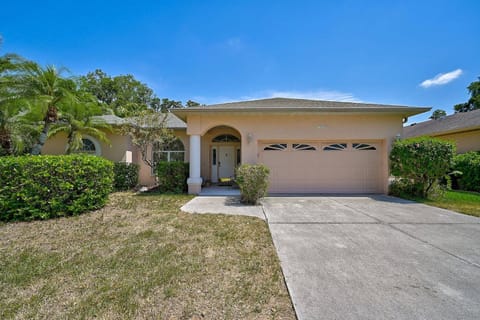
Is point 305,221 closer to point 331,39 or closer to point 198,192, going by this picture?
point 198,192

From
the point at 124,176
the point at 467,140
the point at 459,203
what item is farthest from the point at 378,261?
the point at 467,140

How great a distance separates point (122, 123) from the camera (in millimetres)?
10273

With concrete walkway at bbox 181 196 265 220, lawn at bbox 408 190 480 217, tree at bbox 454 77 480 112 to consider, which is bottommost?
concrete walkway at bbox 181 196 265 220

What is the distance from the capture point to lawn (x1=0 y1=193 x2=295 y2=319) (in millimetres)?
2111

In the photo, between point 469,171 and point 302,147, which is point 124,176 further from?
point 469,171

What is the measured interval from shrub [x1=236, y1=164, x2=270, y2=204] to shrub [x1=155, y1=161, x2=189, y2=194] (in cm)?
338

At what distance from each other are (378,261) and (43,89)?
416 inches

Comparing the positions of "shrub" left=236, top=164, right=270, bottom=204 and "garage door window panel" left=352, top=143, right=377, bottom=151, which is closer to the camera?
"shrub" left=236, top=164, right=270, bottom=204

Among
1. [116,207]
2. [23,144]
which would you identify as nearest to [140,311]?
[116,207]

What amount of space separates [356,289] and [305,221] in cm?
269

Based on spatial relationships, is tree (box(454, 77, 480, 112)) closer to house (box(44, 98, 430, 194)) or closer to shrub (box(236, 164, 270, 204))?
house (box(44, 98, 430, 194))

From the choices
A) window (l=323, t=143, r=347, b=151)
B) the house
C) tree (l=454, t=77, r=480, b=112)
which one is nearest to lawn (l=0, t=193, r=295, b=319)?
the house

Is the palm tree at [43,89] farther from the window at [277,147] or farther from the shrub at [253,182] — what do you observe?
the window at [277,147]

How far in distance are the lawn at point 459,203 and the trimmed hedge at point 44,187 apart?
38.0 ft
